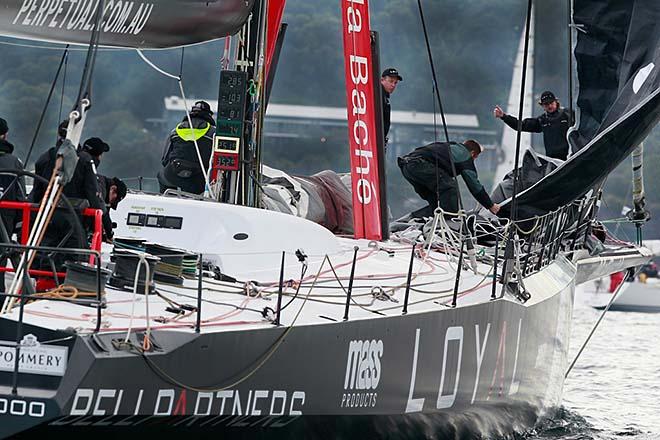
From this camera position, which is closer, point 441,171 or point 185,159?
point 185,159

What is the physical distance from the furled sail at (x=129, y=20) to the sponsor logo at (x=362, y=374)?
173cm

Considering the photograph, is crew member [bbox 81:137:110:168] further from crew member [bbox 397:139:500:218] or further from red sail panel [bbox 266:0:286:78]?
crew member [bbox 397:139:500:218]

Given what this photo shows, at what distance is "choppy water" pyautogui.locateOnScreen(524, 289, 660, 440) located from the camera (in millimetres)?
9141

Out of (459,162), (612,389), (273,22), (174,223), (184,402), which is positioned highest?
(273,22)

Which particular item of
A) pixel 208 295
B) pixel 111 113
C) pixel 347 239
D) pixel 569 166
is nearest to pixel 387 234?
pixel 347 239

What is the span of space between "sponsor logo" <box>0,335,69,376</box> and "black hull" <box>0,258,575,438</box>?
3 centimetres

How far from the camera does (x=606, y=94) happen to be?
972 centimetres

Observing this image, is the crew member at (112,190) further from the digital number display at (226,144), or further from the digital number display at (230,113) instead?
the digital number display at (230,113)

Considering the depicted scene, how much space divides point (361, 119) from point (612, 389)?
4.35 m

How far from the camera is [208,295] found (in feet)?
20.3

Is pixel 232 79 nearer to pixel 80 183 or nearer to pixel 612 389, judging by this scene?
pixel 80 183

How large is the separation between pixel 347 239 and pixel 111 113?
82.0 feet

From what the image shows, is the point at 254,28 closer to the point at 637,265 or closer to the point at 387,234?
the point at 387,234

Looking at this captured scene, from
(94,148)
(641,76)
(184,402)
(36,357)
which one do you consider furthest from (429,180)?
(36,357)
